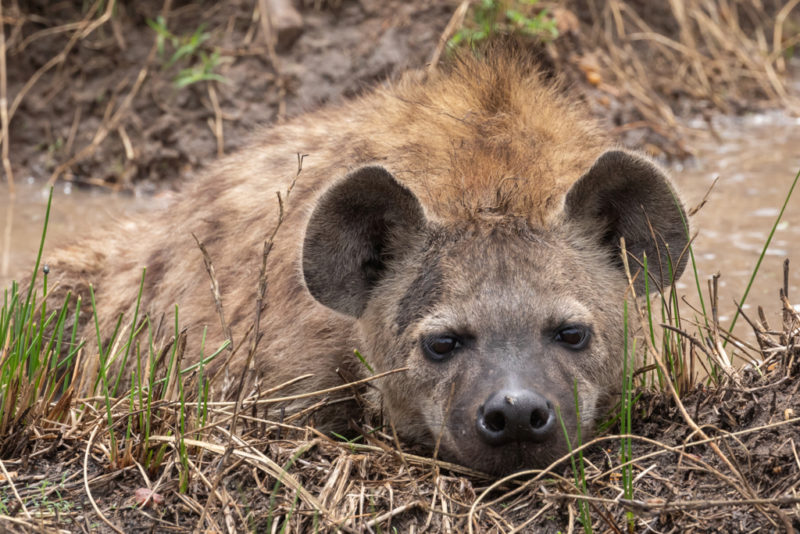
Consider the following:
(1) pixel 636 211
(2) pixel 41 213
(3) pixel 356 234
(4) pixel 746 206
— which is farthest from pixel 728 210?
(2) pixel 41 213

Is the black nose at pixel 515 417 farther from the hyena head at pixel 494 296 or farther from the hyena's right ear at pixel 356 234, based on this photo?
the hyena's right ear at pixel 356 234

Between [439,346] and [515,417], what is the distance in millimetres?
377

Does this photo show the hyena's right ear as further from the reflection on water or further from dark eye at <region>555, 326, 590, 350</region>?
the reflection on water

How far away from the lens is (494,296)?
9.47ft

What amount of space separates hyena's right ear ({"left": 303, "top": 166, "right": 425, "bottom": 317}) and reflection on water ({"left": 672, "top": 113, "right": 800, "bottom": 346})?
980mm

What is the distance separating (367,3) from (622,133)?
201 centimetres

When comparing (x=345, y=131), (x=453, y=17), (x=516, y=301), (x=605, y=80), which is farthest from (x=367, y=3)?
(x=516, y=301)

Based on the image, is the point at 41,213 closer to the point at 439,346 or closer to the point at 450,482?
the point at 439,346

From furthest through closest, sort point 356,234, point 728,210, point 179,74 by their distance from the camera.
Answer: point 179,74, point 728,210, point 356,234

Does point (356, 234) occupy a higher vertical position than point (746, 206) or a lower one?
higher

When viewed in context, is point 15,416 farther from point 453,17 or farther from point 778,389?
point 453,17

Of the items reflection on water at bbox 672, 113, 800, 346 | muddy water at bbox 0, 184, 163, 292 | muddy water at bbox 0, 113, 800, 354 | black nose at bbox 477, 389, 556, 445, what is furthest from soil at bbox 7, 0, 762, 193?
black nose at bbox 477, 389, 556, 445

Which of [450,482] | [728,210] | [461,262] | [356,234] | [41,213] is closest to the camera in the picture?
[450,482]

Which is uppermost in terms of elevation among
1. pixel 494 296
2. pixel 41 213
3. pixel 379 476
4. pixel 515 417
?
pixel 494 296
